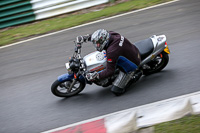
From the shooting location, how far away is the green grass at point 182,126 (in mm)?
3779

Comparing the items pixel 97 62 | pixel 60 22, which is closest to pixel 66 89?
pixel 97 62

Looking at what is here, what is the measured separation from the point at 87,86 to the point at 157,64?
173cm

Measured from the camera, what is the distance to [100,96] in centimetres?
577

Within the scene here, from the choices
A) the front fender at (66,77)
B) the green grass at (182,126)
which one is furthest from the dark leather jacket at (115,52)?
the green grass at (182,126)

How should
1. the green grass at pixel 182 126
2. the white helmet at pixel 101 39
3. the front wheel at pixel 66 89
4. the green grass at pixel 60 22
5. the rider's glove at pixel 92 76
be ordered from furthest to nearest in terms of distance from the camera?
the green grass at pixel 60 22 → the front wheel at pixel 66 89 → the rider's glove at pixel 92 76 → the white helmet at pixel 101 39 → the green grass at pixel 182 126

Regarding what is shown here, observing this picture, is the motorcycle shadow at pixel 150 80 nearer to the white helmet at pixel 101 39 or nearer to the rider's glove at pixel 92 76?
the rider's glove at pixel 92 76

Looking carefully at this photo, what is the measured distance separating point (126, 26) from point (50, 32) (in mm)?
2914

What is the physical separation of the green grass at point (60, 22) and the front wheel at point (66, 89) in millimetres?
4553

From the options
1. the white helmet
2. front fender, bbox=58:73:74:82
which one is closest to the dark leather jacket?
the white helmet

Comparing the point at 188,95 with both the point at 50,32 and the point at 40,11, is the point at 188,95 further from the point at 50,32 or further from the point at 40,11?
the point at 40,11

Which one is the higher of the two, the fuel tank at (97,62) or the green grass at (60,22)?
the green grass at (60,22)

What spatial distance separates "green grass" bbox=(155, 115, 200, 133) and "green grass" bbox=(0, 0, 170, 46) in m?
6.82

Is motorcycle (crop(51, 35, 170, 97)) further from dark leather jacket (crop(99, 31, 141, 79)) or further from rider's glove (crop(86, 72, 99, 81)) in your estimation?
dark leather jacket (crop(99, 31, 141, 79))

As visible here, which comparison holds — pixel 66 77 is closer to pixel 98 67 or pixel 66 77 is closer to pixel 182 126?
pixel 98 67
